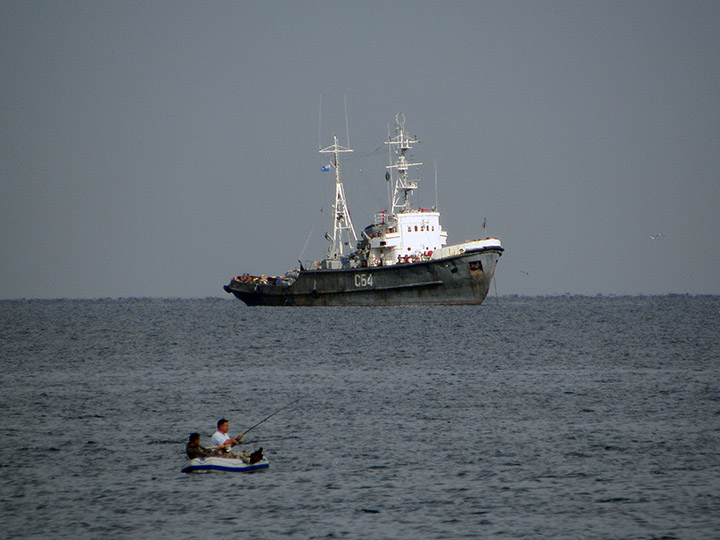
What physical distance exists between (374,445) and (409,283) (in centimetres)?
5179

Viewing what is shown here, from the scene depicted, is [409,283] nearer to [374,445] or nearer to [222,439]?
[374,445]

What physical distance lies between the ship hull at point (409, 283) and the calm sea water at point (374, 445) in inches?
940

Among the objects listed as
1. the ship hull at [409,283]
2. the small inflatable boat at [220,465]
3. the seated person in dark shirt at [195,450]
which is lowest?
the small inflatable boat at [220,465]

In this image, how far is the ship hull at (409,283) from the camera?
71.8m

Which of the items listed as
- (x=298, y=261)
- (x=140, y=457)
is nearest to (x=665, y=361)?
(x=140, y=457)

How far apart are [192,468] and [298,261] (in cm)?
6322

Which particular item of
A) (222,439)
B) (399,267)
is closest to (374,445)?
(222,439)

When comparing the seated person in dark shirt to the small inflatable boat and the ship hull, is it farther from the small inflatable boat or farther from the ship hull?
the ship hull

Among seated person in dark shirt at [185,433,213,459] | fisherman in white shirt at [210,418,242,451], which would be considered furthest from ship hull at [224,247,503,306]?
seated person in dark shirt at [185,433,213,459]

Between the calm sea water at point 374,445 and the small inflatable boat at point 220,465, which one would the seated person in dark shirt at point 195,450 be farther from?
the calm sea water at point 374,445

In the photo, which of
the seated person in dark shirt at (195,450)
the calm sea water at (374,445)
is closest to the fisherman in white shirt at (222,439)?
the seated person in dark shirt at (195,450)

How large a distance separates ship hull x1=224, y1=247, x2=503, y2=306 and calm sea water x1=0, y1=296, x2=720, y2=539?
78.4ft

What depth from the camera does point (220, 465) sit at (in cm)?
2038

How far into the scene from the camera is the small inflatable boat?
799 inches
